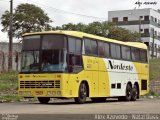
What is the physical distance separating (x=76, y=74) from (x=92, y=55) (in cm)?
196

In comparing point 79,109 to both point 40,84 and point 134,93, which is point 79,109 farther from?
point 134,93

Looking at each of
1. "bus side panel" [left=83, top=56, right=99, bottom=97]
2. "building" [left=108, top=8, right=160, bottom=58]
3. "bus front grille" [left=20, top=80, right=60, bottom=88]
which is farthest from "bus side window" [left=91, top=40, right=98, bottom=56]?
"building" [left=108, top=8, right=160, bottom=58]

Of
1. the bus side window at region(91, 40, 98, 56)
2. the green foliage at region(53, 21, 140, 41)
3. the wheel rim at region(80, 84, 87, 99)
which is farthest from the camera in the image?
the green foliage at region(53, 21, 140, 41)

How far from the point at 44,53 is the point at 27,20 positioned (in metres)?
42.7

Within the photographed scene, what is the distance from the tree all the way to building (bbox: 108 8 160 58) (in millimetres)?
37849

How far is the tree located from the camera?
217 feet

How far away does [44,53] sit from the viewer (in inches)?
925

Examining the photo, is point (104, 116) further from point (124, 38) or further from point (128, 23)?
point (128, 23)

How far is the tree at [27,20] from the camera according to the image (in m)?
66.2

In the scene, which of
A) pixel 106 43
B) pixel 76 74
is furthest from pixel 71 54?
pixel 106 43

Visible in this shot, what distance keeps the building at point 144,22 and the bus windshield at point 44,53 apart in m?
78.6

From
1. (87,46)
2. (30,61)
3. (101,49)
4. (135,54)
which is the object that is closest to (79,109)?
(30,61)

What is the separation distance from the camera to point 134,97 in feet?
102

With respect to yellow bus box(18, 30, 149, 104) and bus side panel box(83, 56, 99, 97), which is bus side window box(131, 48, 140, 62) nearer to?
yellow bus box(18, 30, 149, 104)
